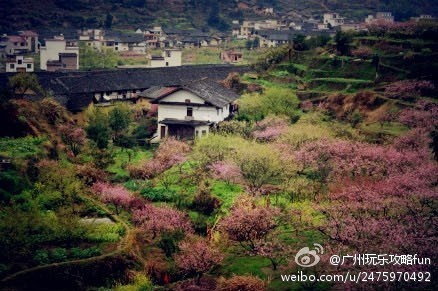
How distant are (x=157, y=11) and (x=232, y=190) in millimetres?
97844

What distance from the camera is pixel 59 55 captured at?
253 ft

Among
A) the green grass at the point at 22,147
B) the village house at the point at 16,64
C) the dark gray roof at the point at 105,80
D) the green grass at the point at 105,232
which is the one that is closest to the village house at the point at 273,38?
the dark gray roof at the point at 105,80

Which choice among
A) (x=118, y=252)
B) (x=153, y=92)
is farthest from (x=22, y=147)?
(x=153, y=92)

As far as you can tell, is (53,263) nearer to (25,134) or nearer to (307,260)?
(307,260)

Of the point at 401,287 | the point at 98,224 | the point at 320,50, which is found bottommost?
the point at 98,224

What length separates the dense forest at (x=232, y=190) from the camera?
813 inches

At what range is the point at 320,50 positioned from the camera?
58.5 m

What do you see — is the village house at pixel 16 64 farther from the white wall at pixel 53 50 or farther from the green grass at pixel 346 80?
the green grass at pixel 346 80

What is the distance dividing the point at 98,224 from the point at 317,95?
29.8 meters

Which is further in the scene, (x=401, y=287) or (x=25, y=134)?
(x=25, y=134)

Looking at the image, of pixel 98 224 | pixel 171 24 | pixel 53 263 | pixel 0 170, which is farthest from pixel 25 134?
pixel 171 24

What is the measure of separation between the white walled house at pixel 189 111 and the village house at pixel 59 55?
35.5 m

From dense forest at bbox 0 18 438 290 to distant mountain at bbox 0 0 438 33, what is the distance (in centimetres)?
6239

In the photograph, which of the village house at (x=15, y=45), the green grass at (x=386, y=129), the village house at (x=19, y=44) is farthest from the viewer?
the village house at (x=15, y=45)
